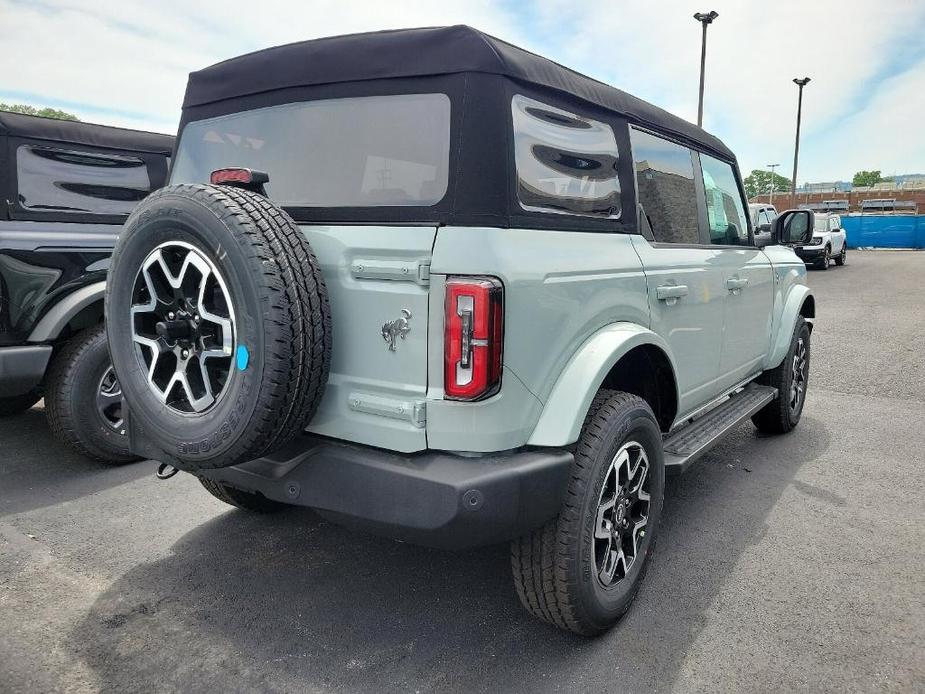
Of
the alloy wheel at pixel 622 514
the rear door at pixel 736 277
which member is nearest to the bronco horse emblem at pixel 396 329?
the alloy wheel at pixel 622 514

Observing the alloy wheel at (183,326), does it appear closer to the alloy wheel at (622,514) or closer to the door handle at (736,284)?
the alloy wheel at (622,514)

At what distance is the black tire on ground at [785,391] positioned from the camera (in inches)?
193

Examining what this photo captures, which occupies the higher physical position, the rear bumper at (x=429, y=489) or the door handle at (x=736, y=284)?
the door handle at (x=736, y=284)

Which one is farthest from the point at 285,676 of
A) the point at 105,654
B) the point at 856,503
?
the point at 856,503

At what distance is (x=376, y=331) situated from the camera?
2182 millimetres

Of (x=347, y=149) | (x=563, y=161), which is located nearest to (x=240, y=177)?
(x=347, y=149)

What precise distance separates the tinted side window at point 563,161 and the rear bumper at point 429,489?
0.89 meters

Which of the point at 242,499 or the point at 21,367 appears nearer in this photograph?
the point at 242,499

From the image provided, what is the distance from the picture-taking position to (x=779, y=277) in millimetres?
4738

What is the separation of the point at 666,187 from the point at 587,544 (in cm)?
188

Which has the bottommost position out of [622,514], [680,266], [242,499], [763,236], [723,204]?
[242,499]

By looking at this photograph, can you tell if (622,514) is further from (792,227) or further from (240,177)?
(792,227)

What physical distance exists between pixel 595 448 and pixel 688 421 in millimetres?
1479

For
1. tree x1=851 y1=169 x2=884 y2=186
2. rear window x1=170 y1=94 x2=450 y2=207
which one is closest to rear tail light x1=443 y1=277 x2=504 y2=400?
rear window x1=170 y1=94 x2=450 y2=207
